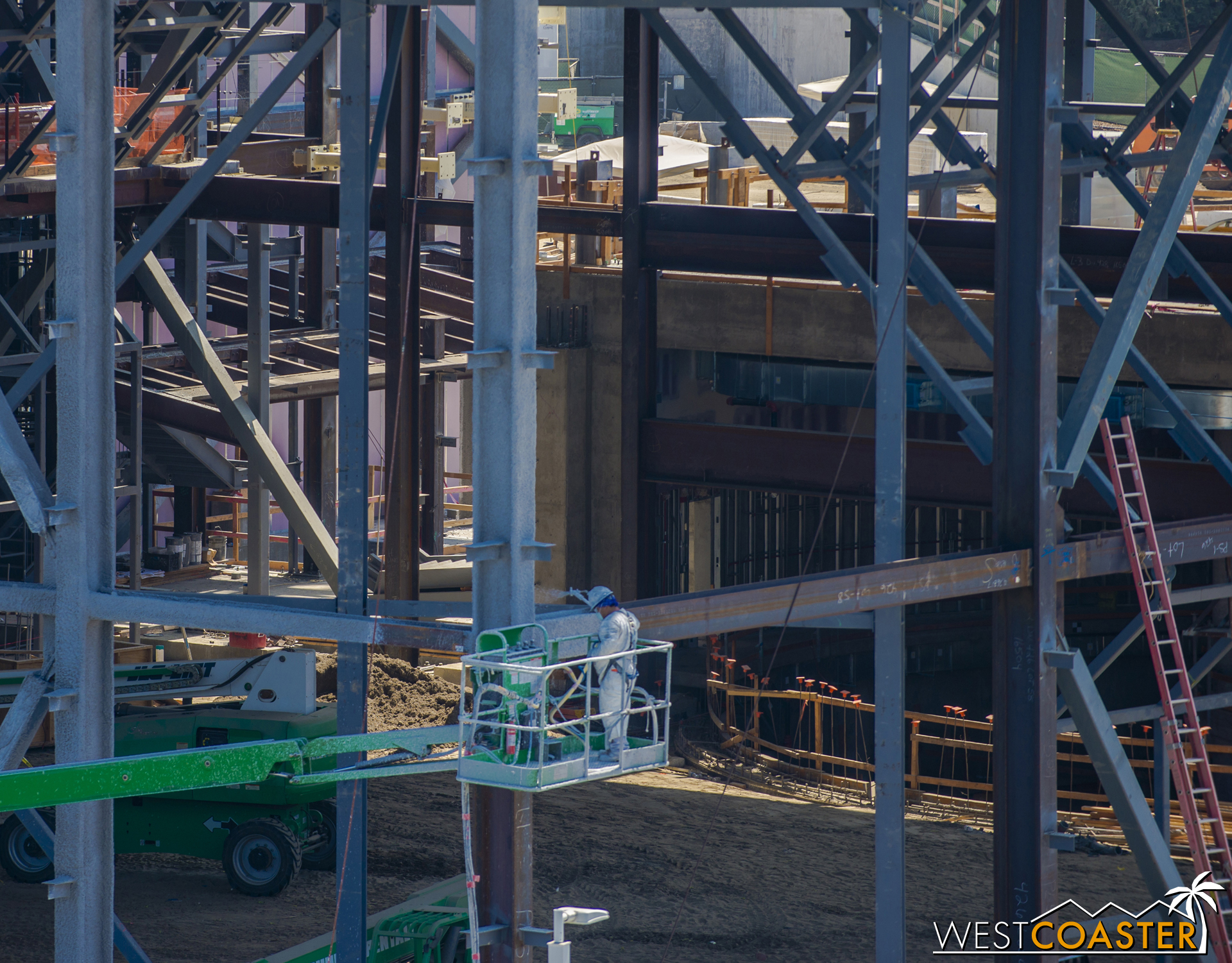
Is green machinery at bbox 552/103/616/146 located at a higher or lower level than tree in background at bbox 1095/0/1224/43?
lower

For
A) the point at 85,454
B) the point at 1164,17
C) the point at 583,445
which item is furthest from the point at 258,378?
the point at 1164,17

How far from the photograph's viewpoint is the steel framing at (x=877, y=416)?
855 centimetres

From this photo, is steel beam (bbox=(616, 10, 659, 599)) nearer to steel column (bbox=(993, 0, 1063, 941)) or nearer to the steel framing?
the steel framing

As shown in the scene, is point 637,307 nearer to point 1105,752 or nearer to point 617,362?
point 617,362

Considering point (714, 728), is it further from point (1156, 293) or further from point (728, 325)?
point (1156, 293)

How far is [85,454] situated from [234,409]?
12535mm

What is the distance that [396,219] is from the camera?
69.1 ft

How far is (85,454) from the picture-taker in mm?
9859

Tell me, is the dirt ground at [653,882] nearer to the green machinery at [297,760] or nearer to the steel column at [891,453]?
the green machinery at [297,760]

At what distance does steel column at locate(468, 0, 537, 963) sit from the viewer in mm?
8297

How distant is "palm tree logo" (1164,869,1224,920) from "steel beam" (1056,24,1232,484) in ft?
10.6

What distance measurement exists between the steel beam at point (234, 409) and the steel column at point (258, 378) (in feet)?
1.04

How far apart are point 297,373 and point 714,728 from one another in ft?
27.6

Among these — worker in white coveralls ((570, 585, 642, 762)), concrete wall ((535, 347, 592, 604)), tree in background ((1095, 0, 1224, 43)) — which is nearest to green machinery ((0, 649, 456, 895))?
concrete wall ((535, 347, 592, 604))
